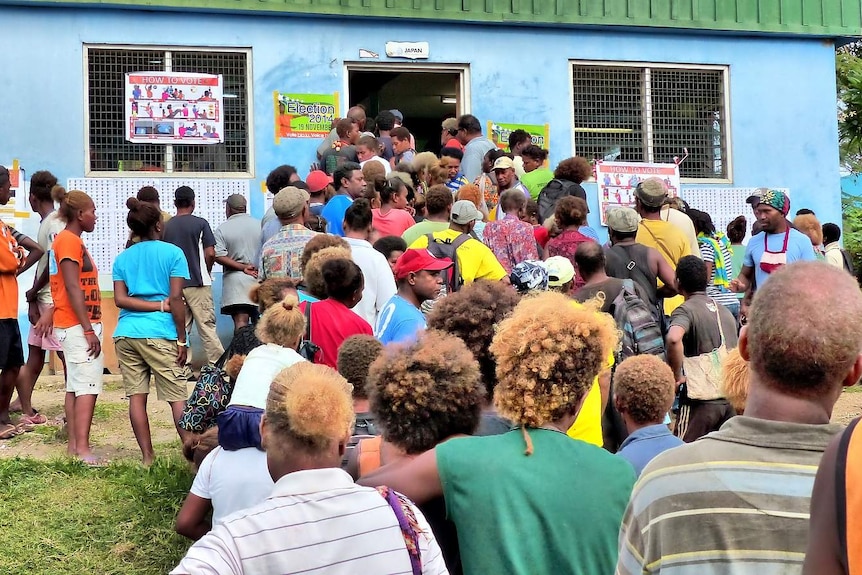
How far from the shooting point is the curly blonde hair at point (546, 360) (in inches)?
125

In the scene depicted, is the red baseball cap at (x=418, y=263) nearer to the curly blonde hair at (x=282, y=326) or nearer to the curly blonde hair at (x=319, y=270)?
the curly blonde hair at (x=319, y=270)

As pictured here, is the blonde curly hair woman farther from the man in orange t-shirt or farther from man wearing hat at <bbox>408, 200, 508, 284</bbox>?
the man in orange t-shirt

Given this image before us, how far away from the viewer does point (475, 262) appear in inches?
291

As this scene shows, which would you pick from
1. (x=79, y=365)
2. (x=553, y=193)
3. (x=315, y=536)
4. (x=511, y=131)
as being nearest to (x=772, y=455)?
(x=315, y=536)

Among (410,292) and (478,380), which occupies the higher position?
(410,292)

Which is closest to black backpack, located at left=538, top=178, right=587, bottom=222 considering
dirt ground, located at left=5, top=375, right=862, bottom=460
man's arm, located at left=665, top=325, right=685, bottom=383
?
man's arm, located at left=665, top=325, right=685, bottom=383

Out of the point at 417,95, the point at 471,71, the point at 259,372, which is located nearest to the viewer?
the point at 259,372

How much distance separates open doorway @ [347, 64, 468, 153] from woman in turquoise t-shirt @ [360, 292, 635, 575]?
10.0 m

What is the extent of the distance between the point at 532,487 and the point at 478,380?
543 mm

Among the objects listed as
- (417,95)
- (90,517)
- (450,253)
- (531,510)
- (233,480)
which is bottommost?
(90,517)

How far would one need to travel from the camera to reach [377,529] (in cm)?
280

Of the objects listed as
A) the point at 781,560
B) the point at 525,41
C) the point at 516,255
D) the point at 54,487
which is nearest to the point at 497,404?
the point at 781,560

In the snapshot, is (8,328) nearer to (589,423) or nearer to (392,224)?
(392,224)

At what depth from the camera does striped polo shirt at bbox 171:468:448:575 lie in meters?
2.65
